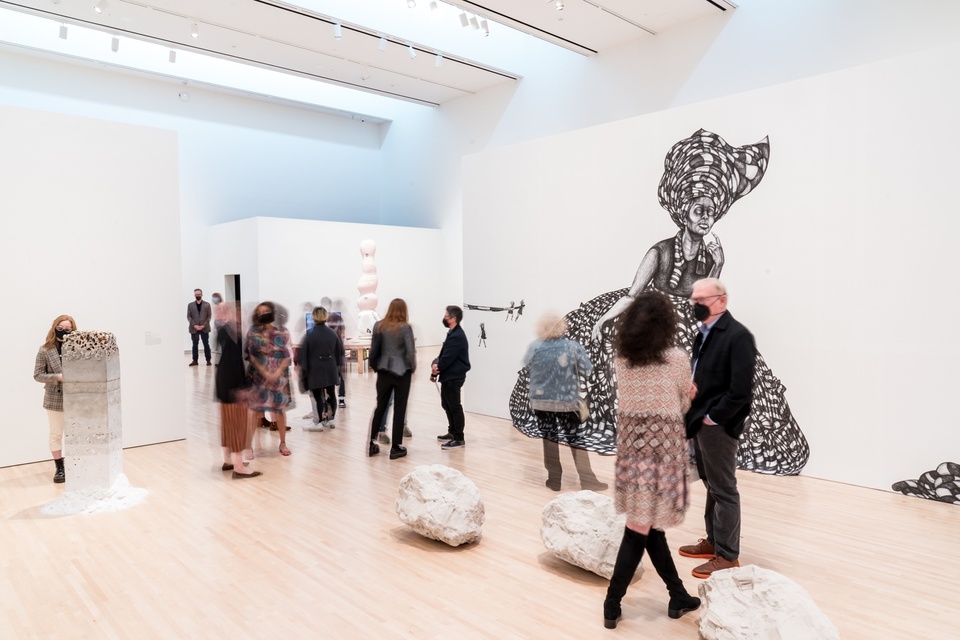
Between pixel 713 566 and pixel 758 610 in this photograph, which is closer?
pixel 758 610

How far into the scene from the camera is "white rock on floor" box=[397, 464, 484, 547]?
4391 mm

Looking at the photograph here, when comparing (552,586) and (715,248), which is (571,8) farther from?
(552,586)

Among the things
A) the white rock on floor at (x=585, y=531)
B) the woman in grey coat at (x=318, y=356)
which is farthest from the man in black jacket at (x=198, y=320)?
the white rock on floor at (x=585, y=531)

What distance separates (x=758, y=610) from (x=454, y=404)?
177 inches

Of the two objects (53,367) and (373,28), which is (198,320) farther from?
(53,367)

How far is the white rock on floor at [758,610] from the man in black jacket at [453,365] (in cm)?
405

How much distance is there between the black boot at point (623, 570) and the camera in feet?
10.5

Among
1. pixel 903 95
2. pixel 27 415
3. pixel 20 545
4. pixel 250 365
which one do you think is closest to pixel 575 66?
pixel 903 95

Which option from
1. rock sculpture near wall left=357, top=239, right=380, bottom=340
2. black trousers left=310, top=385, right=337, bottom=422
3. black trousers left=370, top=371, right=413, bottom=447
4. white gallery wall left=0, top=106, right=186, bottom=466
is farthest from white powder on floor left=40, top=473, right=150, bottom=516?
rock sculpture near wall left=357, top=239, right=380, bottom=340

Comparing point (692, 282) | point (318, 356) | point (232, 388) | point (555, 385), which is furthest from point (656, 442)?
point (318, 356)

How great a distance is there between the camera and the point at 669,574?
336cm

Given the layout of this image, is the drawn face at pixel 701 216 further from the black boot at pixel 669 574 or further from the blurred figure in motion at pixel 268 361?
the blurred figure in motion at pixel 268 361

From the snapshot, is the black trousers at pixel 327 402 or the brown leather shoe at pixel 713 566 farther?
the black trousers at pixel 327 402

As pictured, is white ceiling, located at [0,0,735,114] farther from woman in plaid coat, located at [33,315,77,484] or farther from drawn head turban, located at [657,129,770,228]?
woman in plaid coat, located at [33,315,77,484]
